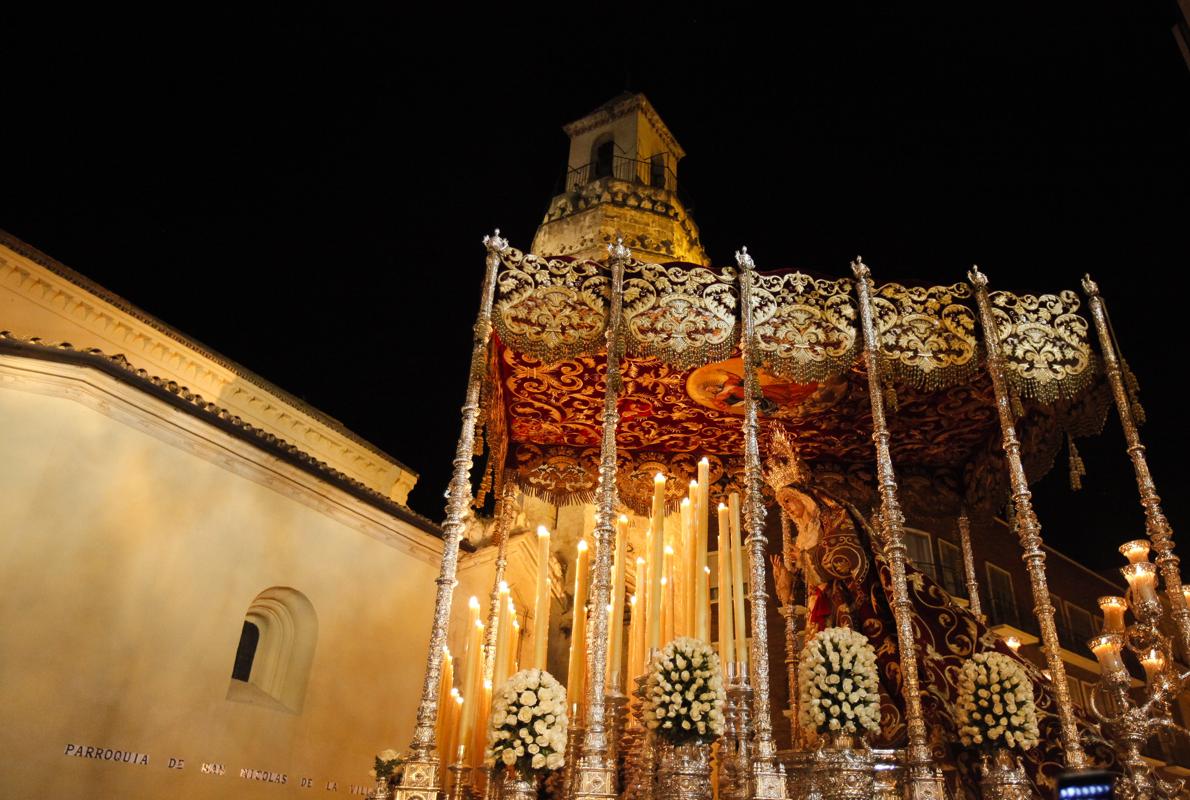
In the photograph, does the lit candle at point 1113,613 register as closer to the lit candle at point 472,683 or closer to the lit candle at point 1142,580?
the lit candle at point 1142,580

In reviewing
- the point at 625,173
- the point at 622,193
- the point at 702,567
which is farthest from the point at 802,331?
the point at 625,173

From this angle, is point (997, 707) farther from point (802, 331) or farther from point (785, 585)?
point (785, 585)

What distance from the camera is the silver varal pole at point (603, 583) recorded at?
213 inches

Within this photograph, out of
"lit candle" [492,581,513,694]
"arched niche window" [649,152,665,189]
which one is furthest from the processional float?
"arched niche window" [649,152,665,189]

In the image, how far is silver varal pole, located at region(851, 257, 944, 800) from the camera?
5.66 metres

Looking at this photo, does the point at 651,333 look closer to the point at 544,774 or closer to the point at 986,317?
the point at 986,317

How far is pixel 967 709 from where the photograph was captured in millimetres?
5941

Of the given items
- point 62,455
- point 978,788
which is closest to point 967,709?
point 978,788

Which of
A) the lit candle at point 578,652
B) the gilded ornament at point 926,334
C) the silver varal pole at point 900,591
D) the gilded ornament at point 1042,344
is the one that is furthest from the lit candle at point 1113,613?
the lit candle at point 578,652

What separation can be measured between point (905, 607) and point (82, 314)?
11202 mm

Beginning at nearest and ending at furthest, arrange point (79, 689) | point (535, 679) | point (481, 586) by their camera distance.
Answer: point (535, 679), point (79, 689), point (481, 586)

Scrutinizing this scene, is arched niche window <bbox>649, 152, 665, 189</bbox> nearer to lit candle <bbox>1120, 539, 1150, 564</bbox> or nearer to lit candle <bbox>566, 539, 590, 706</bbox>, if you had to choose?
lit candle <bbox>566, 539, 590, 706</bbox>

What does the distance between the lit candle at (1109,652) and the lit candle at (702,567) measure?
310 cm

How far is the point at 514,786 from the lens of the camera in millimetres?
5500
